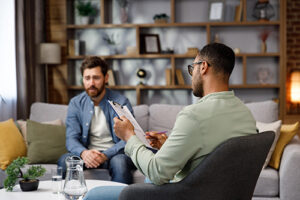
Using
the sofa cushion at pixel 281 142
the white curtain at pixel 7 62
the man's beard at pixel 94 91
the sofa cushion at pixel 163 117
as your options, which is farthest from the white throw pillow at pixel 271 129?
the white curtain at pixel 7 62

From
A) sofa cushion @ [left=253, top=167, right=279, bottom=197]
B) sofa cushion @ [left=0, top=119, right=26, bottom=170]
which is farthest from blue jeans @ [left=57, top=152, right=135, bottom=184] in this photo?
sofa cushion @ [left=253, top=167, right=279, bottom=197]

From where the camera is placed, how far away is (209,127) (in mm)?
1469

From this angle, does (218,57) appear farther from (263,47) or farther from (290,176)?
(263,47)

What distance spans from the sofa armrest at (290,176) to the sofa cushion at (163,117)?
41.3 inches

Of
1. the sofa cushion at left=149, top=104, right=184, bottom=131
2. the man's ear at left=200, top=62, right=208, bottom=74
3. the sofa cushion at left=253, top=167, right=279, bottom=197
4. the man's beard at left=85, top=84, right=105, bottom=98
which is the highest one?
the man's ear at left=200, top=62, right=208, bottom=74

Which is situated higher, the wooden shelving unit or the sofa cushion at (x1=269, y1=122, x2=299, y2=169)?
the wooden shelving unit

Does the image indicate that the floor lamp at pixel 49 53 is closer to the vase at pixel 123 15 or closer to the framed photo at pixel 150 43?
the vase at pixel 123 15

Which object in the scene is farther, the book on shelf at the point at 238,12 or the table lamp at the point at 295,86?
the table lamp at the point at 295,86

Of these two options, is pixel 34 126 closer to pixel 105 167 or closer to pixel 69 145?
pixel 69 145

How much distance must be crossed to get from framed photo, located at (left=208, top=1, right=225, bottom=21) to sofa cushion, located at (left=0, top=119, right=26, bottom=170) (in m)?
2.93

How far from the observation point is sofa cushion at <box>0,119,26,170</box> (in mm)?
3218

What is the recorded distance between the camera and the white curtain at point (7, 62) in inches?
170

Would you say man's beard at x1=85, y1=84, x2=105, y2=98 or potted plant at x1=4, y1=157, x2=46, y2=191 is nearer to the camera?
potted plant at x1=4, y1=157, x2=46, y2=191

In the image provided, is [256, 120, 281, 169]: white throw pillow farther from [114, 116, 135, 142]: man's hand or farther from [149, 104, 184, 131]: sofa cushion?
[114, 116, 135, 142]: man's hand
